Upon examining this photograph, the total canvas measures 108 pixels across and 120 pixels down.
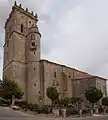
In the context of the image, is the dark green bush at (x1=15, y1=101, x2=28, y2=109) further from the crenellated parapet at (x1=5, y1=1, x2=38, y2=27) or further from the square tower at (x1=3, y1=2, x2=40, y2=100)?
the crenellated parapet at (x1=5, y1=1, x2=38, y2=27)

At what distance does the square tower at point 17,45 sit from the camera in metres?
52.2

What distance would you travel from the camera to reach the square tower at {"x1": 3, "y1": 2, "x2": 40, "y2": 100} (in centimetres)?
5219

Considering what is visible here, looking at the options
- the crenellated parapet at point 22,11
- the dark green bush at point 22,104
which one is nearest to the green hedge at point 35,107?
the dark green bush at point 22,104

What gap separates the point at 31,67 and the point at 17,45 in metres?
6.44

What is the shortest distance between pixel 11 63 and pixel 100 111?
22.5m

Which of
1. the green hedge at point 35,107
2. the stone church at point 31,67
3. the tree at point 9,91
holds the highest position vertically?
the stone church at point 31,67

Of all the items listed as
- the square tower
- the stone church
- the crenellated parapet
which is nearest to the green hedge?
the stone church

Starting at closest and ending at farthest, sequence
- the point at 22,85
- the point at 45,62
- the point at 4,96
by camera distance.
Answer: the point at 4,96 < the point at 22,85 < the point at 45,62

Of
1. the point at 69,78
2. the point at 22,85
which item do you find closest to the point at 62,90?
the point at 69,78

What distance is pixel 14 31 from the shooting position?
5516 centimetres

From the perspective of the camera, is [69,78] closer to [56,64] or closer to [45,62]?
[56,64]

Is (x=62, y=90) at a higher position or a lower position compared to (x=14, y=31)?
Answer: lower

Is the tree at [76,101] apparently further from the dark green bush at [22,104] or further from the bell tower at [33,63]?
the dark green bush at [22,104]

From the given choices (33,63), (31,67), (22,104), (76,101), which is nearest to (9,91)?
(22,104)
